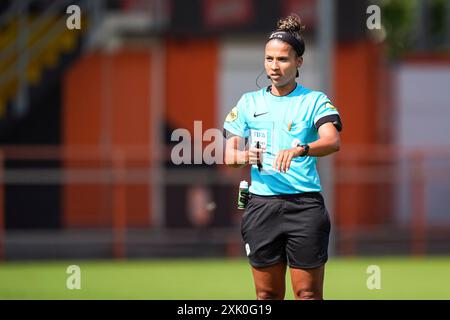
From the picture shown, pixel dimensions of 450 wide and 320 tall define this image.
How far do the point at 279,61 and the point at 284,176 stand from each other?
2.54 ft

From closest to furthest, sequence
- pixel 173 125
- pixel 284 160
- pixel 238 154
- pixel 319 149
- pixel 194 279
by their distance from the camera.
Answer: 1. pixel 284 160
2. pixel 319 149
3. pixel 238 154
4. pixel 194 279
5. pixel 173 125

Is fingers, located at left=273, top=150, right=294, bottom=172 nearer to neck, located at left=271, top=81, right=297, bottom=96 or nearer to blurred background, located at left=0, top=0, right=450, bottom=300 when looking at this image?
neck, located at left=271, top=81, right=297, bottom=96

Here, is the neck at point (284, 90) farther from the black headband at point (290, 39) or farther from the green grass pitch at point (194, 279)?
the green grass pitch at point (194, 279)

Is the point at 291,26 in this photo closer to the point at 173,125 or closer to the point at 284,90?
the point at 284,90

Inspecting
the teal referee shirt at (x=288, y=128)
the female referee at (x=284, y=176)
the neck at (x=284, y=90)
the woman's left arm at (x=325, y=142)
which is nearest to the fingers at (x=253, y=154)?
the female referee at (x=284, y=176)

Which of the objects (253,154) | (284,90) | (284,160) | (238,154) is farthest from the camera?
(284,90)

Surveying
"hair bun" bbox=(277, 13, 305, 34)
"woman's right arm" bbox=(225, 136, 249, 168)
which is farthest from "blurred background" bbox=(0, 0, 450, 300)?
"woman's right arm" bbox=(225, 136, 249, 168)

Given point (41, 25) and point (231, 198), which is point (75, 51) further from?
point (231, 198)

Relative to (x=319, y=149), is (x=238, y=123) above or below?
above

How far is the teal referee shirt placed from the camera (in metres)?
9.28

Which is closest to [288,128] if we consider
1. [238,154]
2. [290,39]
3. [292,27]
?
[238,154]

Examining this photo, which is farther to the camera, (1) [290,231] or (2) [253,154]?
(1) [290,231]

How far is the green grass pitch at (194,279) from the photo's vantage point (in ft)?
49.4

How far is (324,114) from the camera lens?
9242mm
